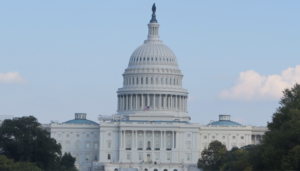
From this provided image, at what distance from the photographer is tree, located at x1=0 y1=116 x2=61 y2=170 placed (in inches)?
6280

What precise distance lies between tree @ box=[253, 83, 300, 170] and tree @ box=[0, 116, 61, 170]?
48.5 metres

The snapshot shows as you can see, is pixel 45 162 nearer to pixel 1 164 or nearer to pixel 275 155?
pixel 1 164

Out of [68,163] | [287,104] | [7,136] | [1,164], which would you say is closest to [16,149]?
[7,136]

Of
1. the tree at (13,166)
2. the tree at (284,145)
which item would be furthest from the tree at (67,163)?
the tree at (284,145)

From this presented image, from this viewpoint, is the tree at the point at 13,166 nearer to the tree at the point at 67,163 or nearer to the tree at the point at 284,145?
the tree at the point at 284,145

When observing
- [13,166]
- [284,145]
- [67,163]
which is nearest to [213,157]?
[67,163]

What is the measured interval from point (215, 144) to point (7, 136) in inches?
1731

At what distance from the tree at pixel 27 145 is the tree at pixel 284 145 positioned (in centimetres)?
4854

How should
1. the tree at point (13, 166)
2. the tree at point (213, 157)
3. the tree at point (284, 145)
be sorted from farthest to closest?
the tree at point (213, 157) < the tree at point (13, 166) < the tree at point (284, 145)

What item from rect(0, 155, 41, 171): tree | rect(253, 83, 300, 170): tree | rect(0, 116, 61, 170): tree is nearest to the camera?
rect(253, 83, 300, 170): tree

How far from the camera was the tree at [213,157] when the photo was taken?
174750 millimetres

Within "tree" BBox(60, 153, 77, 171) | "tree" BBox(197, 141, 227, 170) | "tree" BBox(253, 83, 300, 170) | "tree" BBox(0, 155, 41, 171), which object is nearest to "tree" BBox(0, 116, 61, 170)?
"tree" BBox(0, 155, 41, 171)

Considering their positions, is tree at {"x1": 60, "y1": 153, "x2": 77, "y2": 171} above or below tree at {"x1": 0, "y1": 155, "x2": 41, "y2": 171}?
above

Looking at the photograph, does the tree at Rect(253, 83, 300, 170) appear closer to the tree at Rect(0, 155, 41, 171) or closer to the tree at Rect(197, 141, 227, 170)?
the tree at Rect(0, 155, 41, 171)
